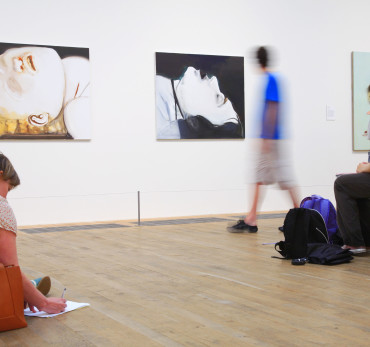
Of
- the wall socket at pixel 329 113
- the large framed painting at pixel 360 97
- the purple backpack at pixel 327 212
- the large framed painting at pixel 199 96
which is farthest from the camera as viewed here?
the large framed painting at pixel 360 97

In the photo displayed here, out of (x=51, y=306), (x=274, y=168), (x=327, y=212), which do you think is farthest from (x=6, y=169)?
(x=274, y=168)

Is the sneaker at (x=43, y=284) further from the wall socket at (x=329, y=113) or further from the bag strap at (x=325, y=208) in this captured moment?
the wall socket at (x=329, y=113)

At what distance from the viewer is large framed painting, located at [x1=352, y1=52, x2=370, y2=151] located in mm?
9672

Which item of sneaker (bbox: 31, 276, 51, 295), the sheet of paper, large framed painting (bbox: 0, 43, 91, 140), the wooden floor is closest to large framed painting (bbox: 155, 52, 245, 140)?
large framed painting (bbox: 0, 43, 91, 140)

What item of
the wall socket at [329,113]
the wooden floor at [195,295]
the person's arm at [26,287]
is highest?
the wall socket at [329,113]

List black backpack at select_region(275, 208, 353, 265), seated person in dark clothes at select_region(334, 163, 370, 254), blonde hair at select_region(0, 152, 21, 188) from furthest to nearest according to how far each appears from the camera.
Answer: seated person in dark clothes at select_region(334, 163, 370, 254)
black backpack at select_region(275, 208, 353, 265)
blonde hair at select_region(0, 152, 21, 188)

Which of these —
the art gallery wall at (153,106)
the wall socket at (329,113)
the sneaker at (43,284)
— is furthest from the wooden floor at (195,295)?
the wall socket at (329,113)

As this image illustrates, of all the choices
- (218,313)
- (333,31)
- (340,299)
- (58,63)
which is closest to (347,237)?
(340,299)

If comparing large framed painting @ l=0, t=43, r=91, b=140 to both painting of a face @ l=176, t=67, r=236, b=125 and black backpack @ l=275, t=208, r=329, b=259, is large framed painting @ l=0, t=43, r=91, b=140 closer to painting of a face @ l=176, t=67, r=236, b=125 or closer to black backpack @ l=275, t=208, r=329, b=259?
painting of a face @ l=176, t=67, r=236, b=125

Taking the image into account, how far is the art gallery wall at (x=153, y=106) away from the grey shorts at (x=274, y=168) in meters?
1.70

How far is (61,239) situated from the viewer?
6277 millimetres

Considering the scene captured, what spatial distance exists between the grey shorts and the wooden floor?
83 centimetres

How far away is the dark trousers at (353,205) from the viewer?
15.8ft

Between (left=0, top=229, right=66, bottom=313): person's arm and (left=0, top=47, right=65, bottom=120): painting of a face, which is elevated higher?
(left=0, top=47, right=65, bottom=120): painting of a face
